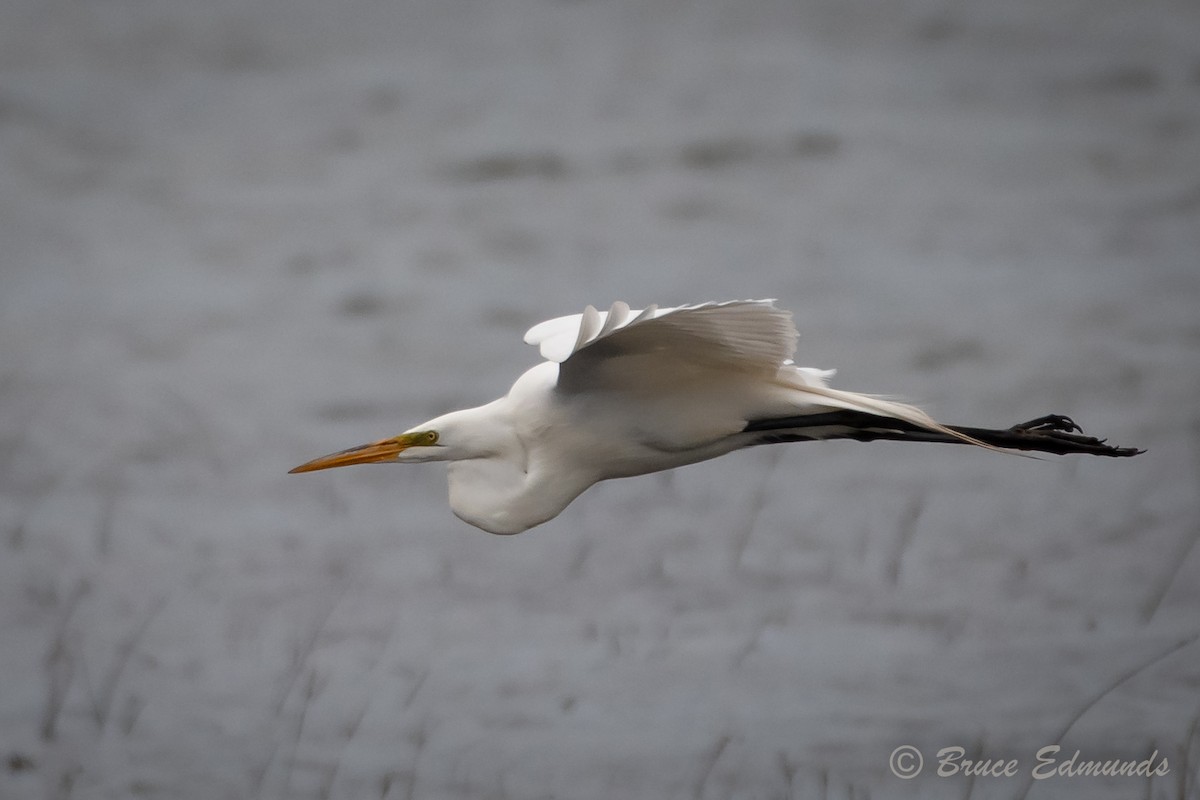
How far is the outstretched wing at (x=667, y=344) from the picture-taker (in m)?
2.53

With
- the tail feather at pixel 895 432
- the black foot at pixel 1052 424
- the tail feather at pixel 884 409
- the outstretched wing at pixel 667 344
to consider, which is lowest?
the black foot at pixel 1052 424

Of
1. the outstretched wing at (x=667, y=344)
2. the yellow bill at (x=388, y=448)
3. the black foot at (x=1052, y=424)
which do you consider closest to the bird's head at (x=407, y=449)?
the yellow bill at (x=388, y=448)

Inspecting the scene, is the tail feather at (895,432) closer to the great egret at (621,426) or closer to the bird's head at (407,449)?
the great egret at (621,426)

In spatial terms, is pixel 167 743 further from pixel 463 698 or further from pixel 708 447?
pixel 708 447

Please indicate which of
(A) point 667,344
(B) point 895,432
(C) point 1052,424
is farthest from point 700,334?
(C) point 1052,424

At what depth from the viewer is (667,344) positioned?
2.78m

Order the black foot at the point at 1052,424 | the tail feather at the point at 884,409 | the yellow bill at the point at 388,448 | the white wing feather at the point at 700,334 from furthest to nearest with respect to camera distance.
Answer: the black foot at the point at 1052,424, the yellow bill at the point at 388,448, the tail feather at the point at 884,409, the white wing feather at the point at 700,334

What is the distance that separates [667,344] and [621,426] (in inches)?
9.5

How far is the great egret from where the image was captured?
2.90 meters

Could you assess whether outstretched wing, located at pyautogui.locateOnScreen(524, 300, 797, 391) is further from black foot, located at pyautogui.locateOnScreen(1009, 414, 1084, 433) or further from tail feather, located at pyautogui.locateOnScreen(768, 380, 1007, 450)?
black foot, located at pyautogui.locateOnScreen(1009, 414, 1084, 433)

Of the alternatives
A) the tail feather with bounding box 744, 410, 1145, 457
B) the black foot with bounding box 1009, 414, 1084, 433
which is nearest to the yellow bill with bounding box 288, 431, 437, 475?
the tail feather with bounding box 744, 410, 1145, 457

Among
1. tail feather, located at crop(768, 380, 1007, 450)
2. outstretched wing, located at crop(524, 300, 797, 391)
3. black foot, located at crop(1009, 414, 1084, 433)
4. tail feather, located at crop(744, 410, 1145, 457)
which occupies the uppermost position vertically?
outstretched wing, located at crop(524, 300, 797, 391)

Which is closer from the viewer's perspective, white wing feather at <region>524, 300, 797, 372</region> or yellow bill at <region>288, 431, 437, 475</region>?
white wing feather at <region>524, 300, 797, 372</region>

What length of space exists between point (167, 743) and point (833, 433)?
3.25 meters
